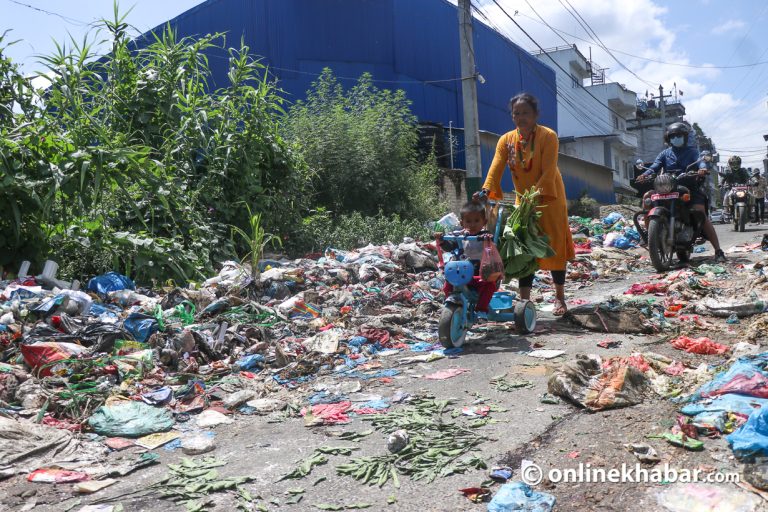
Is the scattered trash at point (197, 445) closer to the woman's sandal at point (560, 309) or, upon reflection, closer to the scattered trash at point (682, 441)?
the scattered trash at point (682, 441)

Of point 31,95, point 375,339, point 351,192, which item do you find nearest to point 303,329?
point 375,339

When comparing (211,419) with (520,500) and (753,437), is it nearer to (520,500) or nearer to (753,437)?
(520,500)

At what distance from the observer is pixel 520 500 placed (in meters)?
2.19

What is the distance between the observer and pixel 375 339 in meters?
5.18

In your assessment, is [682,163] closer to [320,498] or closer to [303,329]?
[303,329]

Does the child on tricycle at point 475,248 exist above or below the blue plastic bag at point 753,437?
A: above

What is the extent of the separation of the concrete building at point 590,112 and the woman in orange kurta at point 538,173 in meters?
38.9

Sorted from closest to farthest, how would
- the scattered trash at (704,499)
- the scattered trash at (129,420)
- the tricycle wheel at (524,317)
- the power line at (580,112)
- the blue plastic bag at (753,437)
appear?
the scattered trash at (704,499)
the blue plastic bag at (753,437)
the scattered trash at (129,420)
the tricycle wheel at (524,317)
the power line at (580,112)

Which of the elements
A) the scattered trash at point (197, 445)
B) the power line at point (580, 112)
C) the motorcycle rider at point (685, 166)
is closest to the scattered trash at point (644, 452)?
the scattered trash at point (197, 445)

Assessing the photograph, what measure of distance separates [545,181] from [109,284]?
4.19m

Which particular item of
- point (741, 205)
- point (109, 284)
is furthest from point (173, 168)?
point (741, 205)

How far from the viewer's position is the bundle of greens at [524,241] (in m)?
4.99

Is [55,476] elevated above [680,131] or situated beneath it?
situated beneath

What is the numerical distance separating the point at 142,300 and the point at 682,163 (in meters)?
6.58
